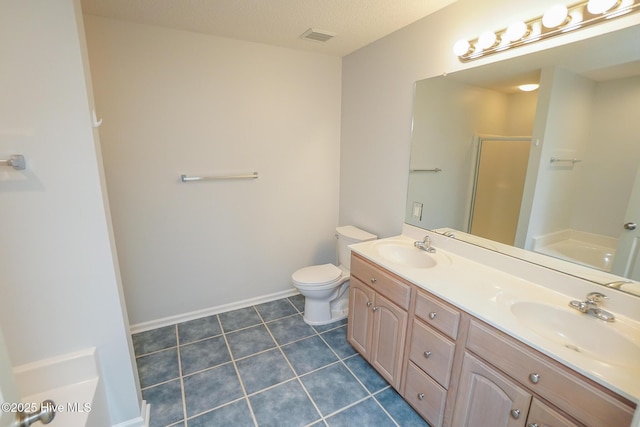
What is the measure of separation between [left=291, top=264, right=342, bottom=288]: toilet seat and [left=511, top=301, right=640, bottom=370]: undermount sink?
4.49ft

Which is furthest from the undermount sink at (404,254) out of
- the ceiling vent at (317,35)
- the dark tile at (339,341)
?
the ceiling vent at (317,35)

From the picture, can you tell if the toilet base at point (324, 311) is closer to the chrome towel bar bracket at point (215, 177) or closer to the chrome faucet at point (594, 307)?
the chrome towel bar bracket at point (215, 177)

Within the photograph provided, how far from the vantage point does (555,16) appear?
129 centimetres

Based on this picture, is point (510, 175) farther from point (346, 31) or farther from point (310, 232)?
point (310, 232)

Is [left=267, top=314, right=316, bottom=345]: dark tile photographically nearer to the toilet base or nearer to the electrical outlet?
the toilet base

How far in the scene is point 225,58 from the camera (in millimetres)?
2342

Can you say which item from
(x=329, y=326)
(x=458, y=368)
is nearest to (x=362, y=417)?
(x=458, y=368)

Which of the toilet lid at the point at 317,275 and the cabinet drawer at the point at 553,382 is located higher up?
the cabinet drawer at the point at 553,382

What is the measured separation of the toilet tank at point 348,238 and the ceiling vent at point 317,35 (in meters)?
1.62

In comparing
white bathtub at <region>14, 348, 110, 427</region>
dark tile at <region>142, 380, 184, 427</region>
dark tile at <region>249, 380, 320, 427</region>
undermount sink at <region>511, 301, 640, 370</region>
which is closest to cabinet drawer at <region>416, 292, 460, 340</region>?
undermount sink at <region>511, 301, 640, 370</region>

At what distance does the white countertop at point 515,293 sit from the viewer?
94cm

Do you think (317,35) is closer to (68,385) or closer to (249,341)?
(249,341)

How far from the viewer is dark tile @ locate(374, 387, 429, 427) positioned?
163 centimetres

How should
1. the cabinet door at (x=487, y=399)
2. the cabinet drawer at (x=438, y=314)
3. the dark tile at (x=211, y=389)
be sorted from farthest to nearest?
the dark tile at (x=211, y=389)
the cabinet drawer at (x=438, y=314)
the cabinet door at (x=487, y=399)
